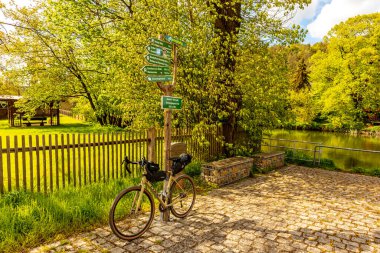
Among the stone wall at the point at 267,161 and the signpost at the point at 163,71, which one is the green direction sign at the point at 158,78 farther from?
the stone wall at the point at 267,161

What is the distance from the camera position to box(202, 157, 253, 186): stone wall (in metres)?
6.86

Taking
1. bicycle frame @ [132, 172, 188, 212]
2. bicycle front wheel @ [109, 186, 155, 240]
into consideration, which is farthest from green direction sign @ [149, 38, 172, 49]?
bicycle front wheel @ [109, 186, 155, 240]

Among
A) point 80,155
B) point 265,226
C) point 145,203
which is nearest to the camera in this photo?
point 265,226

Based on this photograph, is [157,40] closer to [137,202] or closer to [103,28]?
[137,202]

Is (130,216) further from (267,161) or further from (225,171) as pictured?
(267,161)

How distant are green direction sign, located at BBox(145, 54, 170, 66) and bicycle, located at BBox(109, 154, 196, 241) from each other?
1611mm

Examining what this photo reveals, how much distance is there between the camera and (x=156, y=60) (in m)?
4.18

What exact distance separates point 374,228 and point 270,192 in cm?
238

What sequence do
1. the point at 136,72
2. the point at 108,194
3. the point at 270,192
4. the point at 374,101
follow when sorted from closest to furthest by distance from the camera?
1. the point at 108,194
2. the point at 270,192
3. the point at 136,72
4. the point at 374,101

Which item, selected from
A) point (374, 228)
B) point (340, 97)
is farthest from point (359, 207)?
point (340, 97)

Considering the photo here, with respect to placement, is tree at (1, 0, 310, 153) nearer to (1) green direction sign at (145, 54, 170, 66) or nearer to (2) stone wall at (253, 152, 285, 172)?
(2) stone wall at (253, 152, 285, 172)

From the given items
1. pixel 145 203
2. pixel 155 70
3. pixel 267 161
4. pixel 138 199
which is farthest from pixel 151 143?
pixel 267 161

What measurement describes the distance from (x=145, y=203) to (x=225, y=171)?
2701 millimetres

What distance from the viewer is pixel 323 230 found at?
431cm
